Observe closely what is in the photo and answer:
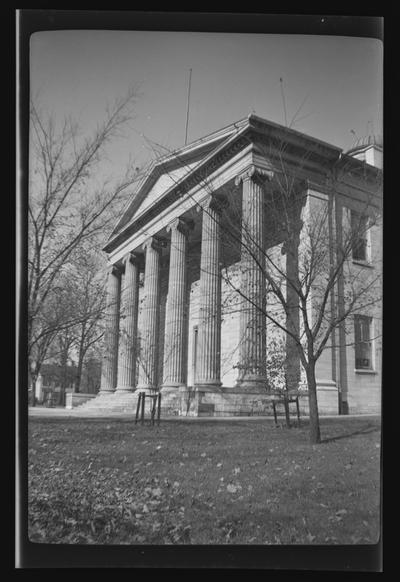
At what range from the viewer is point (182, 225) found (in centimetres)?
1177

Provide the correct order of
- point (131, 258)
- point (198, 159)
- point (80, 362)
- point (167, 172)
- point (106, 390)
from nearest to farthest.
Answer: point (131, 258)
point (80, 362)
point (106, 390)
point (167, 172)
point (198, 159)

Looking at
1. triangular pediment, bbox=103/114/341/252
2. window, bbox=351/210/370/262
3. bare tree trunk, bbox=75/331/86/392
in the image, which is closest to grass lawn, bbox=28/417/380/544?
bare tree trunk, bbox=75/331/86/392

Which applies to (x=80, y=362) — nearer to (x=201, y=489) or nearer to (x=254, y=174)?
(x=201, y=489)

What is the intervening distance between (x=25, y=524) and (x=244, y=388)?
265 inches

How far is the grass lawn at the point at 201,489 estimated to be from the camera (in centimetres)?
580

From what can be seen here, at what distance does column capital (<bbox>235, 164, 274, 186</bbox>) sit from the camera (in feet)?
29.7

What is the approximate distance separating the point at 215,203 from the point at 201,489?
16.2ft

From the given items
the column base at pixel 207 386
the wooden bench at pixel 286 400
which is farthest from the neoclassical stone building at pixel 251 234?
the column base at pixel 207 386

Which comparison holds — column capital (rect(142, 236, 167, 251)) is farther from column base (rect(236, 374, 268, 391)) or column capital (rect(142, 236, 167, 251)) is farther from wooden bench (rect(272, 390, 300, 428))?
wooden bench (rect(272, 390, 300, 428))

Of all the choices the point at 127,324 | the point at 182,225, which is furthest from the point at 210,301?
the point at 127,324

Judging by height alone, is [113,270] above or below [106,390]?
above

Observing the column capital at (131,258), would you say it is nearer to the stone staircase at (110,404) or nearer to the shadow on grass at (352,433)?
the stone staircase at (110,404)

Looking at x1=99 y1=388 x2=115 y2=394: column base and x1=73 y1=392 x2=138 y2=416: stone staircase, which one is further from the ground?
x1=99 y1=388 x2=115 y2=394: column base

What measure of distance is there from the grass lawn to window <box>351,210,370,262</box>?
2654mm
